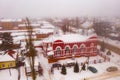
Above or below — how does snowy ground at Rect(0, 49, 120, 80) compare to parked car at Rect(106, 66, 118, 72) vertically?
below

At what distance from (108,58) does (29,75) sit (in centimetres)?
644

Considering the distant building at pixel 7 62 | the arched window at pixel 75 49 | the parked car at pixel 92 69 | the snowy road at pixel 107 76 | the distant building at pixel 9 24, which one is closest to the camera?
the snowy road at pixel 107 76

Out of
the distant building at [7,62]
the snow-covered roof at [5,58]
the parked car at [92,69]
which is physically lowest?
the parked car at [92,69]

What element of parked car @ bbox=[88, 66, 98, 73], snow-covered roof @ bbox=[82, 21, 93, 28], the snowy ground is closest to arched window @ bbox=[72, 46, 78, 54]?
the snowy ground

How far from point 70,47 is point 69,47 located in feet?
0.28

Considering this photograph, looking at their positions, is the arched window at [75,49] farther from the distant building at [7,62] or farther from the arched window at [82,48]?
the distant building at [7,62]

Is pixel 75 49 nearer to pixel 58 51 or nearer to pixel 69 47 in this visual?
pixel 69 47

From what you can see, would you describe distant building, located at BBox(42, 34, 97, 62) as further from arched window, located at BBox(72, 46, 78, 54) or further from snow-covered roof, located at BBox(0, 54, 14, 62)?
snow-covered roof, located at BBox(0, 54, 14, 62)

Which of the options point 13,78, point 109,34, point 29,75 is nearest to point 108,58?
point 109,34

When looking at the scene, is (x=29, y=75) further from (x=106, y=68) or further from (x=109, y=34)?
(x=109, y=34)

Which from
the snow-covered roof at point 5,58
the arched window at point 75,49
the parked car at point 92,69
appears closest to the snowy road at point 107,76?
the parked car at point 92,69

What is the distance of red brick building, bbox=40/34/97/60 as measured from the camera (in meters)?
12.2

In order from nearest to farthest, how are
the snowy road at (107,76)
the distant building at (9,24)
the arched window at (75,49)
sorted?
the snowy road at (107,76)
the arched window at (75,49)
the distant building at (9,24)

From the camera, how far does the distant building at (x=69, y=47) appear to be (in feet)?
40.1
